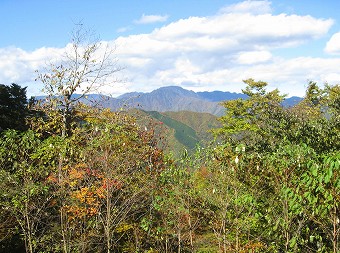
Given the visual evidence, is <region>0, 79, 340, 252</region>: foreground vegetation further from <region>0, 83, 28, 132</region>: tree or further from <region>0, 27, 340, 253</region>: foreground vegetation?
<region>0, 83, 28, 132</region>: tree

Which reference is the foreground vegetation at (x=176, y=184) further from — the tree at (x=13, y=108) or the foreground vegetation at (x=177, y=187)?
the tree at (x=13, y=108)

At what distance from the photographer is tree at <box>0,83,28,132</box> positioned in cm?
2718

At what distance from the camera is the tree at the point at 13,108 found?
2718 centimetres

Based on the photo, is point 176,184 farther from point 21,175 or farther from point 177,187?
point 21,175

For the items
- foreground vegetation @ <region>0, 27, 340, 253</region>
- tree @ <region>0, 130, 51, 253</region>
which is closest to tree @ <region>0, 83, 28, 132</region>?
foreground vegetation @ <region>0, 27, 340, 253</region>

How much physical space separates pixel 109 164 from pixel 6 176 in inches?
120

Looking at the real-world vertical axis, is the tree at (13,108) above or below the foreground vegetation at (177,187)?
above

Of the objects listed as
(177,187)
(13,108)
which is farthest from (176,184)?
(13,108)

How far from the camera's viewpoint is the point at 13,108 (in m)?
30.5

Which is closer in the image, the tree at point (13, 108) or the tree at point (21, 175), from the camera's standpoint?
the tree at point (21, 175)

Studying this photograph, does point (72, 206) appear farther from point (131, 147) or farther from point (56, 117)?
point (56, 117)

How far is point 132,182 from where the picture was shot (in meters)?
11.8

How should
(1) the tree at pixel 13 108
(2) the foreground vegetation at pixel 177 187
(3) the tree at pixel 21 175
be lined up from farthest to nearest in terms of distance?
(1) the tree at pixel 13 108 → (3) the tree at pixel 21 175 → (2) the foreground vegetation at pixel 177 187

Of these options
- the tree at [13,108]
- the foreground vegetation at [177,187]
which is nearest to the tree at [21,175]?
the foreground vegetation at [177,187]
